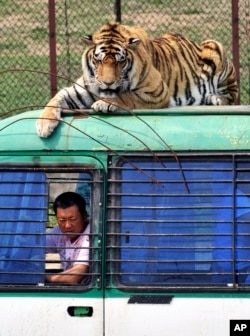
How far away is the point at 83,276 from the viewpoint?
6.02 meters

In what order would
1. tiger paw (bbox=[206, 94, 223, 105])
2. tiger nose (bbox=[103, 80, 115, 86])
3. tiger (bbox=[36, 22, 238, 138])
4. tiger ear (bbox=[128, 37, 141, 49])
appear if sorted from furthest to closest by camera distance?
1. tiger paw (bbox=[206, 94, 223, 105])
2. tiger ear (bbox=[128, 37, 141, 49])
3. tiger nose (bbox=[103, 80, 115, 86])
4. tiger (bbox=[36, 22, 238, 138])

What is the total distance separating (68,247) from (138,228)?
0.35 m

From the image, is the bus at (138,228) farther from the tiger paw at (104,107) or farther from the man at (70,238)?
the tiger paw at (104,107)

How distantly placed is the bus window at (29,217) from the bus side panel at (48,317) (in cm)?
10

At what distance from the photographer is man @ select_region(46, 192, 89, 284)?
604cm

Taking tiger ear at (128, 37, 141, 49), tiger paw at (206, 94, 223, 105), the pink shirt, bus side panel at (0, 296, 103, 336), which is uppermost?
tiger ear at (128, 37, 141, 49)

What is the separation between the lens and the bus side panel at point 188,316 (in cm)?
588

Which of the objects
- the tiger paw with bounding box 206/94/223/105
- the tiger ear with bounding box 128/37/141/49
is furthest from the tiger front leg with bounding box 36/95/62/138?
the tiger paw with bounding box 206/94/223/105

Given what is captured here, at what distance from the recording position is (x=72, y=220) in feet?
20.4

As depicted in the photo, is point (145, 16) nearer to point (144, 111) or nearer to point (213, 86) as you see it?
point (213, 86)

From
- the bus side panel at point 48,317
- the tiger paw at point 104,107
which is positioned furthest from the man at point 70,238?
the tiger paw at point 104,107

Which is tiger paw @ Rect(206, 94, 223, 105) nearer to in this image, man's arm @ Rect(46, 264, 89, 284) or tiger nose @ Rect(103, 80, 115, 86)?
Answer: tiger nose @ Rect(103, 80, 115, 86)

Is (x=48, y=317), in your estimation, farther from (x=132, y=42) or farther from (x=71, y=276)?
(x=132, y=42)

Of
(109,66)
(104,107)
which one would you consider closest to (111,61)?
(109,66)
